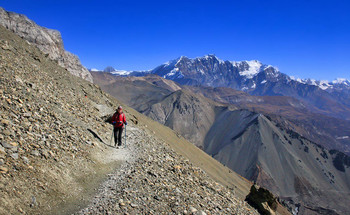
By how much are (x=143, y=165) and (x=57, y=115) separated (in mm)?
5708

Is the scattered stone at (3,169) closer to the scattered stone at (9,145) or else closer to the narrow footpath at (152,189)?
the scattered stone at (9,145)

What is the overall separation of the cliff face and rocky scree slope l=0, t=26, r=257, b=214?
22282 millimetres

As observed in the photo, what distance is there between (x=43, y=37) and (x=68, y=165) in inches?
1819

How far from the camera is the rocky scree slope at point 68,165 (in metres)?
8.92

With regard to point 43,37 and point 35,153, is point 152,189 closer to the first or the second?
point 35,153

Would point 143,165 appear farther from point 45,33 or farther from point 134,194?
point 45,33

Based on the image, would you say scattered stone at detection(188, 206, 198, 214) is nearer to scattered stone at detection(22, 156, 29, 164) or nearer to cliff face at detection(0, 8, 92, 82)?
scattered stone at detection(22, 156, 29, 164)

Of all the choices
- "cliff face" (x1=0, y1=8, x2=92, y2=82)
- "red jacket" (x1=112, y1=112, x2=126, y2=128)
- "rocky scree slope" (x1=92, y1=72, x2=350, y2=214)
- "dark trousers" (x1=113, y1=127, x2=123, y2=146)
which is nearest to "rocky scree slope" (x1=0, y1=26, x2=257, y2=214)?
"dark trousers" (x1=113, y1=127, x2=123, y2=146)

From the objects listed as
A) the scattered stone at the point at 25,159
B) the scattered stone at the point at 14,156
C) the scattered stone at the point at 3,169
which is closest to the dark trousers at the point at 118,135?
the scattered stone at the point at 25,159

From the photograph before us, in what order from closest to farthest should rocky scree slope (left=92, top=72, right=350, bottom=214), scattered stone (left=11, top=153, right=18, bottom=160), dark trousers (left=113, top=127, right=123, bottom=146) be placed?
scattered stone (left=11, top=153, right=18, bottom=160)
dark trousers (left=113, top=127, right=123, bottom=146)
rocky scree slope (left=92, top=72, right=350, bottom=214)

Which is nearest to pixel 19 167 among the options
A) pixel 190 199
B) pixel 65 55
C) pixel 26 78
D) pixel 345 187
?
pixel 190 199

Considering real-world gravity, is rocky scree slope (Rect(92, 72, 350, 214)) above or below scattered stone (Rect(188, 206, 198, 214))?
above

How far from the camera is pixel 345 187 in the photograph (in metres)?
146

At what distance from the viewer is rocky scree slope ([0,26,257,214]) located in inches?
351
